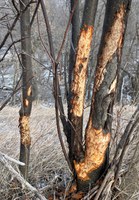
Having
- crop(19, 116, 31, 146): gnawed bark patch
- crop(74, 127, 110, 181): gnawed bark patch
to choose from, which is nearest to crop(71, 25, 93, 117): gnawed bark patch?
crop(74, 127, 110, 181): gnawed bark patch

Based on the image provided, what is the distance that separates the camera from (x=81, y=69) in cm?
201

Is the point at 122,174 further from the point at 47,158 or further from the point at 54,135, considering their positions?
the point at 54,135

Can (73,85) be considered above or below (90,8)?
below

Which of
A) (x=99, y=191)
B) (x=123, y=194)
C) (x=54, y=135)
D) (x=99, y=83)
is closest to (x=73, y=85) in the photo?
(x=99, y=83)

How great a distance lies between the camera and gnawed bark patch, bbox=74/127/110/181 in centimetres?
204

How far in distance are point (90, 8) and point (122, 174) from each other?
1.20 m

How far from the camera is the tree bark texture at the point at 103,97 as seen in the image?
185cm

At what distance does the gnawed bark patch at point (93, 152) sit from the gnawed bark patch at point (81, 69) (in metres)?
0.18

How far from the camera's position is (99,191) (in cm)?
204

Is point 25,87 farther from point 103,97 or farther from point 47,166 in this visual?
point 47,166

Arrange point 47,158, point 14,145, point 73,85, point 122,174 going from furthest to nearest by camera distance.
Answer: point 14,145
point 47,158
point 122,174
point 73,85

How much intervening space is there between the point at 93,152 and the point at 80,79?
51cm

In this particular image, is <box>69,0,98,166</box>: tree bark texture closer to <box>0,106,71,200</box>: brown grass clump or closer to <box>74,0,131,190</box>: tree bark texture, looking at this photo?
<box>74,0,131,190</box>: tree bark texture

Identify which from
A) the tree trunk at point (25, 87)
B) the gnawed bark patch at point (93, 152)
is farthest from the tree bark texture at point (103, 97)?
the tree trunk at point (25, 87)
